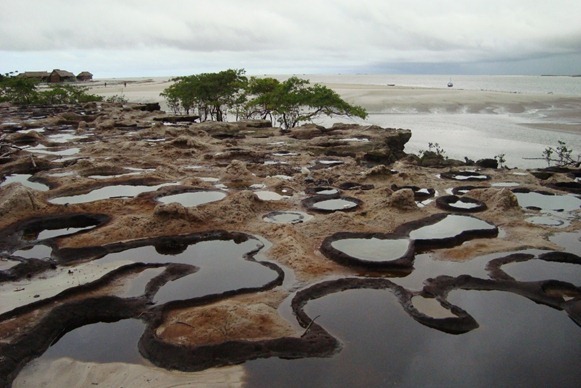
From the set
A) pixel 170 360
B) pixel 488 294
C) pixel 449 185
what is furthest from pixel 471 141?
pixel 170 360

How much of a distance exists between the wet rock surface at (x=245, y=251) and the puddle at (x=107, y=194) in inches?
4.4

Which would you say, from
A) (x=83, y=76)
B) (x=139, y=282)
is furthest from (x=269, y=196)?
(x=83, y=76)

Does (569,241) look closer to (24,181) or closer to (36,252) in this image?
(36,252)

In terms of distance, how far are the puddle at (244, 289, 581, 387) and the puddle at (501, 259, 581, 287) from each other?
1335 mm

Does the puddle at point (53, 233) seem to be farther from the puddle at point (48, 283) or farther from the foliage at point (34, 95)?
the foliage at point (34, 95)

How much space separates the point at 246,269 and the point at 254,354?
3.63m

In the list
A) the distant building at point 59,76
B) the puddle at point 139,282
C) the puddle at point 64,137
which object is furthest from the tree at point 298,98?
the distant building at point 59,76

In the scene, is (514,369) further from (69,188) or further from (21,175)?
(21,175)

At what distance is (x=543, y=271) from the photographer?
452 inches

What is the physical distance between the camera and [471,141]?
38.6 metres

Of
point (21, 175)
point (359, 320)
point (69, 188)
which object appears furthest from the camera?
point (21, 175)

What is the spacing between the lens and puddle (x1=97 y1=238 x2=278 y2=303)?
10.4 meters

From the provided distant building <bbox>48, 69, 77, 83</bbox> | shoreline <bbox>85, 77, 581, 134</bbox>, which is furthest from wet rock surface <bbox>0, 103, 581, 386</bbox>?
distant building <bbox>48, 69, 77, 83</bbox>

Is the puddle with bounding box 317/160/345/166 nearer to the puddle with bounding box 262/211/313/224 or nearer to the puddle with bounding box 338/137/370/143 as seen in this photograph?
the puddle with bounding box 338/137/370/143
